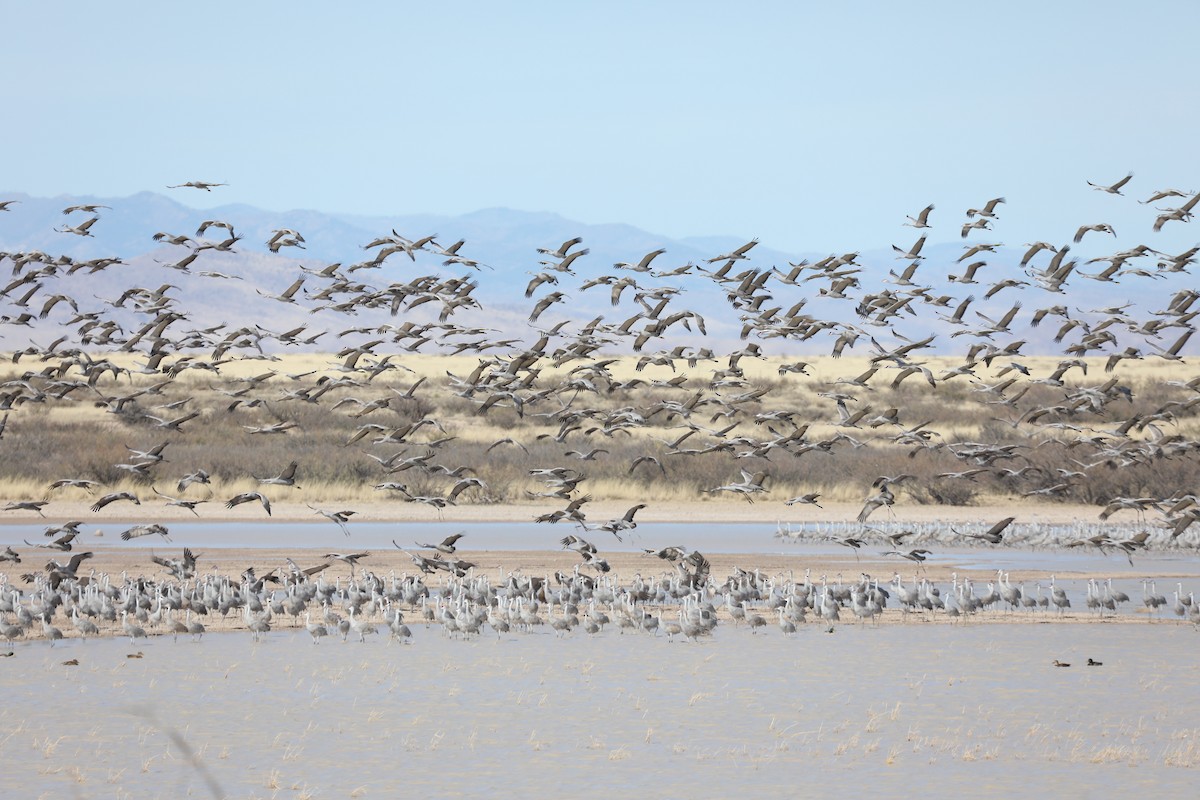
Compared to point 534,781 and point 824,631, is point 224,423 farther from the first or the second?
point 534,781

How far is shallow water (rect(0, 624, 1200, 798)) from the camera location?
50.9 feet

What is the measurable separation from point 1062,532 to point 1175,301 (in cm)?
1062

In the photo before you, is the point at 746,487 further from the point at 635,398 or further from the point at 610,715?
the point at 635,398

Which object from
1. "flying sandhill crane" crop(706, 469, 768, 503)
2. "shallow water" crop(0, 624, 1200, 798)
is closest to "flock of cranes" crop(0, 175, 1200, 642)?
"flying sandhill crane" crop(706, 469, 768, 503)

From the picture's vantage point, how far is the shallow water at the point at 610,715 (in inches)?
610

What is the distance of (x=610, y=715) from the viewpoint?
60.9 ft

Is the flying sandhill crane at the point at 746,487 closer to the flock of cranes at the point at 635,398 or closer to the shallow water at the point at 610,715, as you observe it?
the flock of cranes at the point at 635,398

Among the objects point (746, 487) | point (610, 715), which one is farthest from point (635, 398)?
point (610, 715)

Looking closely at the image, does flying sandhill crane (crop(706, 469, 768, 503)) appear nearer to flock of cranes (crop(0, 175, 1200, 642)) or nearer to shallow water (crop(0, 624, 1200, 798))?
flock of cranes (crop(0, 175, 1200, 642))

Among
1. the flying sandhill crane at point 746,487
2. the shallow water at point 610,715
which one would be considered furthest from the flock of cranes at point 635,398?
the shallow water at point 610,715

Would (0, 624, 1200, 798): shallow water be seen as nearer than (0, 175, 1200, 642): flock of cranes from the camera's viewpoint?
Yes

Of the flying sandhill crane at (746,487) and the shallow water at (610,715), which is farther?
the flying sandhill crane at (746,487)

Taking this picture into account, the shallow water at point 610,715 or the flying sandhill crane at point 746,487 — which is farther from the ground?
→ the flying sandhill crane at point 746,487

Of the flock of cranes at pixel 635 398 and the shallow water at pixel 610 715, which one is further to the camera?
the flock of cranes at pixel 635 398
